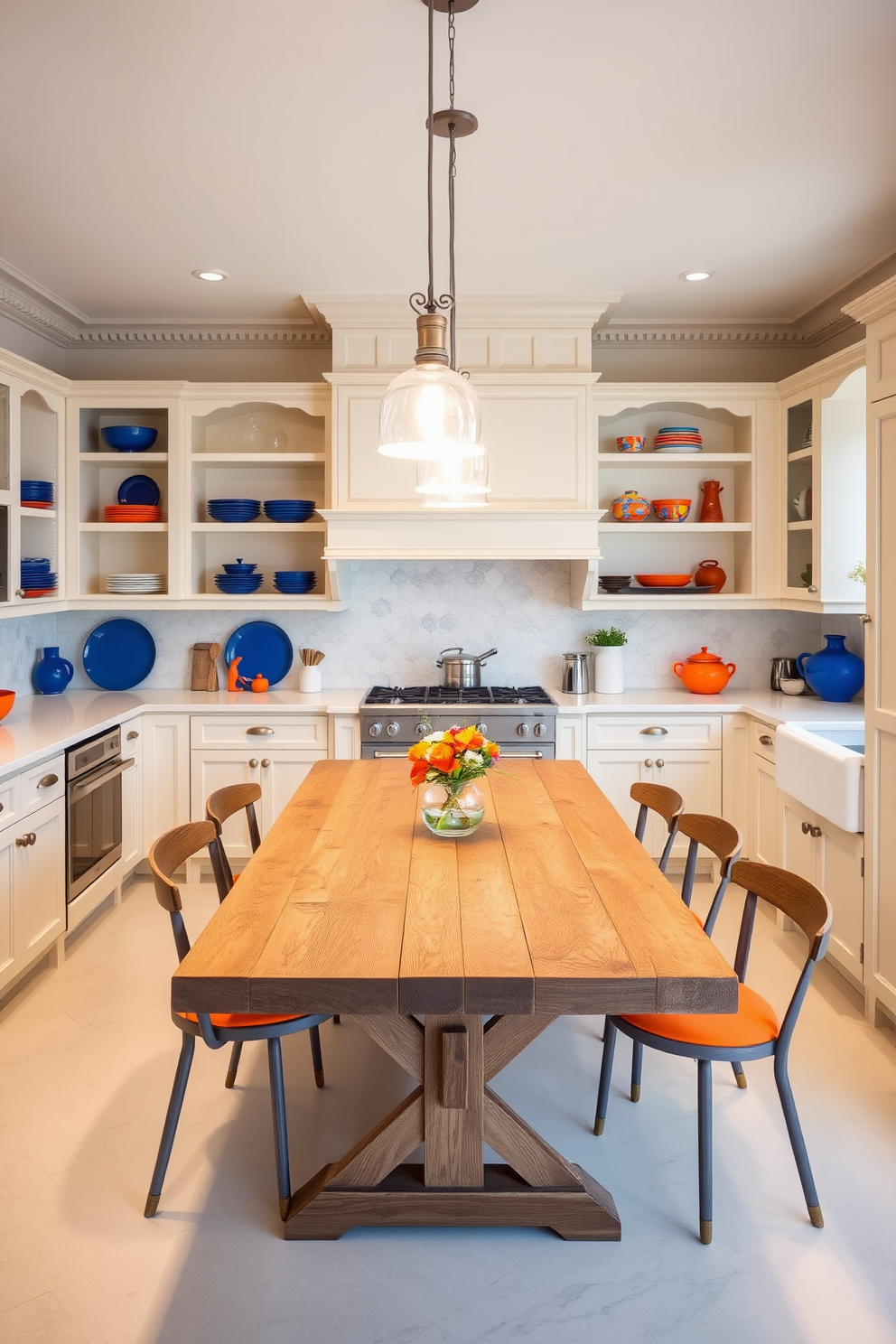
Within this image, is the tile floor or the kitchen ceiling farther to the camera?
the kitchen ceiling

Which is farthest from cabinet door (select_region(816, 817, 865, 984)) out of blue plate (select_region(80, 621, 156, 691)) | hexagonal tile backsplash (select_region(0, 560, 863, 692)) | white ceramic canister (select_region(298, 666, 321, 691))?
blue plate (select_region(80, 621, 156, 691))

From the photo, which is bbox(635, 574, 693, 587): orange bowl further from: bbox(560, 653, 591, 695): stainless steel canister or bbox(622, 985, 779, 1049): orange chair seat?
bbox(622, 985, 779, 1049): orange chair seat

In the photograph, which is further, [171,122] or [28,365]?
[28,365]

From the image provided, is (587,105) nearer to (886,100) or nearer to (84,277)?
(886,100)

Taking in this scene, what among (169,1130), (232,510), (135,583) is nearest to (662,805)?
(169,1130)

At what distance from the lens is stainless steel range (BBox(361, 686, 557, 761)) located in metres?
4.39

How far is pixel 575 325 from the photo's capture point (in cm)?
445

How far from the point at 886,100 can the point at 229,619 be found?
3596mm

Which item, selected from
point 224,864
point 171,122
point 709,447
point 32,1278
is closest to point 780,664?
point 709,447

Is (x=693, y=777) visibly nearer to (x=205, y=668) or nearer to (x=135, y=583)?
(x=205, y=668)

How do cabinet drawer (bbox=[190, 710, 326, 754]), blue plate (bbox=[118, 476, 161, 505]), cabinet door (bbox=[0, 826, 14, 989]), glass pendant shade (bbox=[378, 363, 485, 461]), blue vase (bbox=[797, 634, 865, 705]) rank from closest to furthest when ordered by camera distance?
glass pendant shade (bbox=[378, 363, 485, 461]) < cabinet door (bbox=[0, 826, 14, 989]) < blue vase (bbox=[797, 634, 865, 705]) < cabinet drawer (bbox=[190, 710, 326, 754]) < blue plate (bbox=[118, 476, 161, 505])

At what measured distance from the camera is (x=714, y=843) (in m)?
2.71

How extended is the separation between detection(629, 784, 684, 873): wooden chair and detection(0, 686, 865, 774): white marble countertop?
1023 millimetres

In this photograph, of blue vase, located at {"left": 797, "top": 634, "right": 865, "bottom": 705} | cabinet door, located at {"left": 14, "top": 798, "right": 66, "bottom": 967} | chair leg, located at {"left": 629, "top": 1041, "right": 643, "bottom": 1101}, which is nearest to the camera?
chair leg, located at {"left": 629, "top": 1041, "right": 643, "bottom": 1101}
